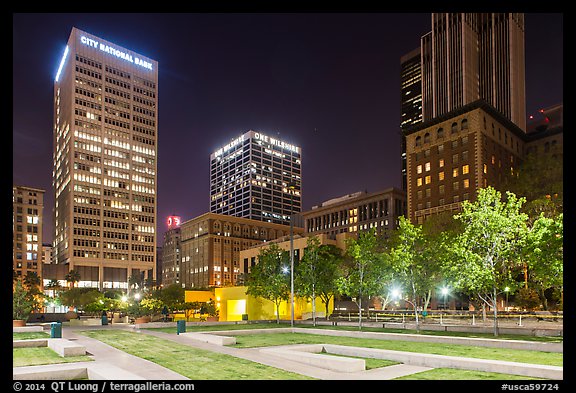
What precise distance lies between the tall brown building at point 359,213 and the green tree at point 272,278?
93.5m

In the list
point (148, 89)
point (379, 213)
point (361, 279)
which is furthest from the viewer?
point (148, 89)

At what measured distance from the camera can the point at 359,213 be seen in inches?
6570

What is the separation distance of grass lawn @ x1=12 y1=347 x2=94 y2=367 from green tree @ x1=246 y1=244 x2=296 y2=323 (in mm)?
29444

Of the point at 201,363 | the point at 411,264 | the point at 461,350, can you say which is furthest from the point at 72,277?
the point at 461,350

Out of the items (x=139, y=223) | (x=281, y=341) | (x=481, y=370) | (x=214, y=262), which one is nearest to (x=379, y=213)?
(x=214, y=262)

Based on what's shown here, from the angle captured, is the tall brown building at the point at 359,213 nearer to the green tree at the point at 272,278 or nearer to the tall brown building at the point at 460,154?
the tall brown building at the point at 460,154

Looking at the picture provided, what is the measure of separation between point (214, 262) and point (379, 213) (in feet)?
229

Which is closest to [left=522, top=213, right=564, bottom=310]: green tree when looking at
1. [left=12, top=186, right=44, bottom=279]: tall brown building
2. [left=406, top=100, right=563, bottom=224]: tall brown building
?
[left=406, top=100, right=563, bottom=224]: tall brown building

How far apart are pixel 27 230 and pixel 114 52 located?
71546 mm
